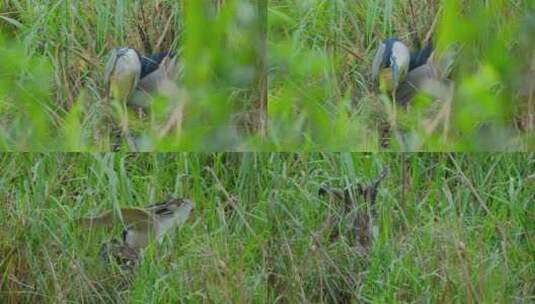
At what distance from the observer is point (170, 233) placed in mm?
3014

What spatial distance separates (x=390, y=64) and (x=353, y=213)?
474 millimetres

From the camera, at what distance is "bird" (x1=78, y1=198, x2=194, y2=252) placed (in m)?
3.02

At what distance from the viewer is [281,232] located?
3002 mm

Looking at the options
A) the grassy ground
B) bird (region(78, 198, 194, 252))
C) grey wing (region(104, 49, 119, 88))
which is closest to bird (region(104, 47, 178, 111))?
grey wing (region(104, 49, 119, 88))

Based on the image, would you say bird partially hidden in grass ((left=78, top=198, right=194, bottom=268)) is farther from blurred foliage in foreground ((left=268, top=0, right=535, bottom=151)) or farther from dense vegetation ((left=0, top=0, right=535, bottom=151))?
blurred foliage in foreground ((left=268, top=0, right=535, bottom=151))

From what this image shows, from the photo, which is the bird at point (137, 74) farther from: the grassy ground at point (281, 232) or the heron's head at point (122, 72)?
the grassy ground at point (281, 232)

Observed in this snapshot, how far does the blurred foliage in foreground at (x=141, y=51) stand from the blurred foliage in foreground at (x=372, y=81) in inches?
3.4

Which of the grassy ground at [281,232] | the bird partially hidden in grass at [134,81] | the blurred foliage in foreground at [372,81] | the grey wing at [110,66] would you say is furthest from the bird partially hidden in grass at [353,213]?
the grey wing at [110,66]

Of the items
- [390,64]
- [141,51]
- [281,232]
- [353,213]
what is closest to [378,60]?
[390,64]

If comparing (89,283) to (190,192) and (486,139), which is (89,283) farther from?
(486,139)

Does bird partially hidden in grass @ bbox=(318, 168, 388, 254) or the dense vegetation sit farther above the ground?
the dense vegetation

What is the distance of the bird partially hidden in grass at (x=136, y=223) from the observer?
3.02 metres

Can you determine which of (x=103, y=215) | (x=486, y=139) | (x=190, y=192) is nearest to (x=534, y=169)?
(x=486, y=139)

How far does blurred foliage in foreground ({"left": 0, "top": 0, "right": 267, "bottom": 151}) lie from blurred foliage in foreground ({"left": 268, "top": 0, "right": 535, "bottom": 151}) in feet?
0.28
